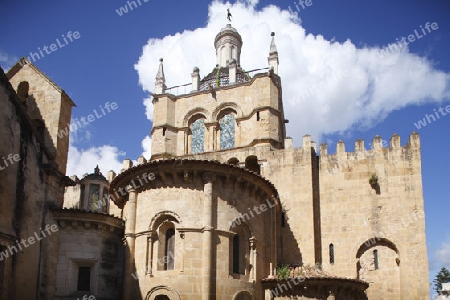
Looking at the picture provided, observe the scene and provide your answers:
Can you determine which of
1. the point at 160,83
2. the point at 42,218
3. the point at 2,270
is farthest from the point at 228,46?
the point at 2,270

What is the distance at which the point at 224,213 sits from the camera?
20828 mm

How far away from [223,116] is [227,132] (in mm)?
1336

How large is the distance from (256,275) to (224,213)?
3.25 metres

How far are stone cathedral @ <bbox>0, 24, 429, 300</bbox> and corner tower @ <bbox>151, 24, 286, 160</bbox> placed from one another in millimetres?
178

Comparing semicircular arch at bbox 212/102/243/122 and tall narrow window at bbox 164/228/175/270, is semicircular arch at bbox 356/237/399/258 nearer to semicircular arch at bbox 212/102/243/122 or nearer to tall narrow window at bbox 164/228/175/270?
tall narrow window at bbox 164/228/175/270

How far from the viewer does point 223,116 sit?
34375 millimetres

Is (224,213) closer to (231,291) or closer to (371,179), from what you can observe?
(231,291)

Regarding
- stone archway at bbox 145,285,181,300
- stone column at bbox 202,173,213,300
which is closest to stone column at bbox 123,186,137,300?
stone archway at bbox 145,285,181,300

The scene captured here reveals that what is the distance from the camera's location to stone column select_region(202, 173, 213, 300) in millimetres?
19250

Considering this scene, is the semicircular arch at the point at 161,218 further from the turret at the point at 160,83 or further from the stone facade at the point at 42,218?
the turret at the point at 160,83

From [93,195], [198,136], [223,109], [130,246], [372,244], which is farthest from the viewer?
[198,136]

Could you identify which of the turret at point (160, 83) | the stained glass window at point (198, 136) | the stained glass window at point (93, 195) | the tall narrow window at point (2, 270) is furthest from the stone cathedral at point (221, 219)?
the turret at point (160, 83)

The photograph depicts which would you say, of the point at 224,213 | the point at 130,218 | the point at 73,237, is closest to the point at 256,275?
the point at 224,213

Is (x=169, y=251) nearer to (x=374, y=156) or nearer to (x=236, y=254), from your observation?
(x=236, y=254)
